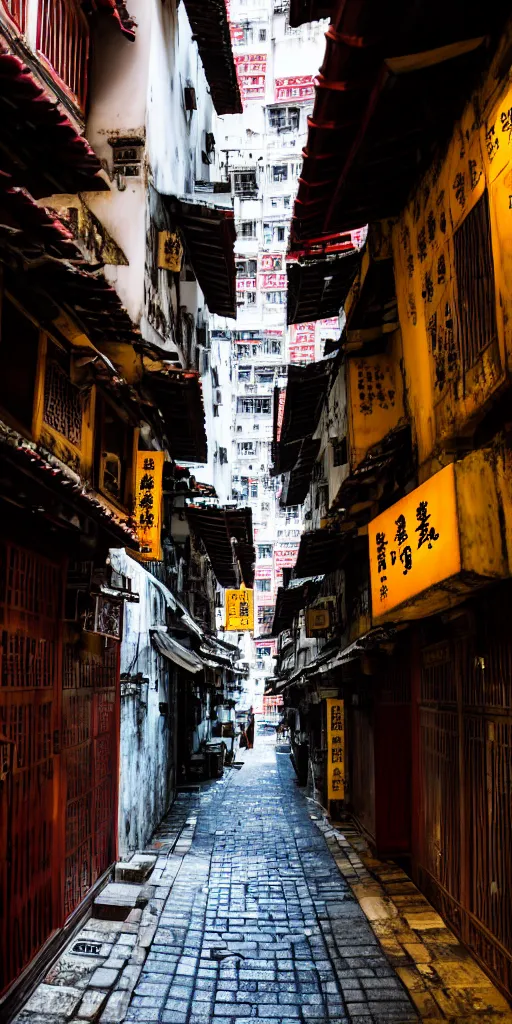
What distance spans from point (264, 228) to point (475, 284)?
193 feet

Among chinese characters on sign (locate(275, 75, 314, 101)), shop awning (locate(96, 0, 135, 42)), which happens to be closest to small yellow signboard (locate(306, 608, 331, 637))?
shop awning (locate(96, 0, 135, 42))

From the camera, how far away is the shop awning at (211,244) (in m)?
17.0

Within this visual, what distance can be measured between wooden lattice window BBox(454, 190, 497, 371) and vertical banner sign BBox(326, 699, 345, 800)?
435 inches

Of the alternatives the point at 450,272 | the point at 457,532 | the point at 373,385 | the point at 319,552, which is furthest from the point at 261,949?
the point at 319,552

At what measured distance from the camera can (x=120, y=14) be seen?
13398mm

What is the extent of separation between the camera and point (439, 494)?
22.8 feet

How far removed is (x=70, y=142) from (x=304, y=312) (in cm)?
1170

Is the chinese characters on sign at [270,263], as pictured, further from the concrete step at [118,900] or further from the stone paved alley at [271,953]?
the concrete step at [118,900]

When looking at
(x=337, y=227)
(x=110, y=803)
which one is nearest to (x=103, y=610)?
(x=110, y=803)

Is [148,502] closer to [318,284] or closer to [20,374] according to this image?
[20,374]

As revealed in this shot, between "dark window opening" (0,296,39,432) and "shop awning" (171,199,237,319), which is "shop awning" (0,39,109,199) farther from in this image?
"shop awning" (171,199,237,319)

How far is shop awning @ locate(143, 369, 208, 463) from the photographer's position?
13.5 meters

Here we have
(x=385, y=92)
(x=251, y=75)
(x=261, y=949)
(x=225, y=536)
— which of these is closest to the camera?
(x=385, y=92)

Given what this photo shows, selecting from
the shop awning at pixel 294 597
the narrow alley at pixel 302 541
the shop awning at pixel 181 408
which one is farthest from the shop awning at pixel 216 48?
the shop awning at pixel 294 597
